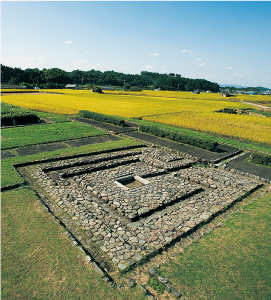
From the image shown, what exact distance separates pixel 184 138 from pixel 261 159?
25.2 feet

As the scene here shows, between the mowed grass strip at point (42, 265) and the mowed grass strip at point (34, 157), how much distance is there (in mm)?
3306

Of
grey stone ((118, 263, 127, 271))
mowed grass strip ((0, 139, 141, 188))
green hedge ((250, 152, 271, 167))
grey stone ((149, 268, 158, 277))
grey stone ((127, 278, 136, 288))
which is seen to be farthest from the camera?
green hedge ((250, 152, 271, 167))

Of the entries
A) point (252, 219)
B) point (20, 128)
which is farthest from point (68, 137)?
point (252, 219)

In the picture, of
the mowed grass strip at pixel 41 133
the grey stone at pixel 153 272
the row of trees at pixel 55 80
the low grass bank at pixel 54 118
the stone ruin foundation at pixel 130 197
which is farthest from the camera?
the row of trees at pixel 55 80

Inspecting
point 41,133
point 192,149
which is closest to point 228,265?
point 192,149

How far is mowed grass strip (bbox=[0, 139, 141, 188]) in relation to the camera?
12.3m

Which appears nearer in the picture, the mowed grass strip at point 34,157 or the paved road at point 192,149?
the mowed grass strip at point 34,157

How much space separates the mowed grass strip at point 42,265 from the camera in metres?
6.00

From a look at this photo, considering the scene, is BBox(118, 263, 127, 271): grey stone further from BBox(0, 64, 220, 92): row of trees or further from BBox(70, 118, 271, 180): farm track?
BBox(0, 64, 220, 92): row of trees

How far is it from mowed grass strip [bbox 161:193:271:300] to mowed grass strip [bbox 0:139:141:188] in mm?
9873

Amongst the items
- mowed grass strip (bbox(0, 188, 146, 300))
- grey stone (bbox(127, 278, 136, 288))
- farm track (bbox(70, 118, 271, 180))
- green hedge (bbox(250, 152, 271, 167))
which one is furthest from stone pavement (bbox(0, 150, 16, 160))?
green hedge (bbox(250, 152, 271, 167))

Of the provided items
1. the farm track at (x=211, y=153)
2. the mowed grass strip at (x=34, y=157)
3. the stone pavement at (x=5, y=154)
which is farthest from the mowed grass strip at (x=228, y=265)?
the stone pavement at (x=5, y=154)

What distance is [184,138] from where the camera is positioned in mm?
22906

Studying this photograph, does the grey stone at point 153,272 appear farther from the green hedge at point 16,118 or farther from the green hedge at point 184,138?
the green hedge at point 16,118
